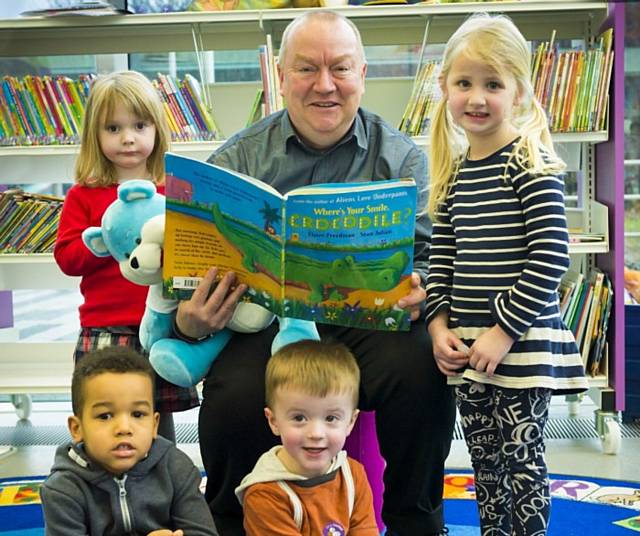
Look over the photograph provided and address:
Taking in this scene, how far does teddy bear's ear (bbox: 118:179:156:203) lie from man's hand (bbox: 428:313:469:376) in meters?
0.58

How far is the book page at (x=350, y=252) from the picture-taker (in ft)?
5.06

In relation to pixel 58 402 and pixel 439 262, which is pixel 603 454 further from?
pixel 58 402

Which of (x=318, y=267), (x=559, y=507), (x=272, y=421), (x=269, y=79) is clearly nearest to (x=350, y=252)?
(x=318, y=267)

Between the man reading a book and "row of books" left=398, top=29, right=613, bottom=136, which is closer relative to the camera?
the man reading a book

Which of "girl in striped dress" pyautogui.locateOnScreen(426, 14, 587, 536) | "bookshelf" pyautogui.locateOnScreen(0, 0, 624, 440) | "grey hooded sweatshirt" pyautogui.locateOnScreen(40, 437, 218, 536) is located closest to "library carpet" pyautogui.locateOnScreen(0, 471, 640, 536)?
"bookshelf" pyautogui.locateOnScreen(0, 0, 624, 440)

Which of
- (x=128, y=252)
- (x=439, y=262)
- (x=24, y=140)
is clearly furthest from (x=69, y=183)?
(x=439, y=262)

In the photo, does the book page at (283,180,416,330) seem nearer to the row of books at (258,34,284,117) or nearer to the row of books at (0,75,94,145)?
the row of books at (258,34,284,117)

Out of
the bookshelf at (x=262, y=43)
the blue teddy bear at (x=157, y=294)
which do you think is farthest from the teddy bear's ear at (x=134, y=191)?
the bookshelf at (x=262, y=43)

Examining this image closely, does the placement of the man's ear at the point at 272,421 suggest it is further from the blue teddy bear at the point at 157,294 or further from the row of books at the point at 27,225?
the row of books at the point at 27,225

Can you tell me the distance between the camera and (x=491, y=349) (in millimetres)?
1600

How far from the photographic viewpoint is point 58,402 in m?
3.63

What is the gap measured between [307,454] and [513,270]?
47cm

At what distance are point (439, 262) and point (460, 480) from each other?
3.24 feet

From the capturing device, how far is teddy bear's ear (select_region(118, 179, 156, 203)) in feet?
5.69
